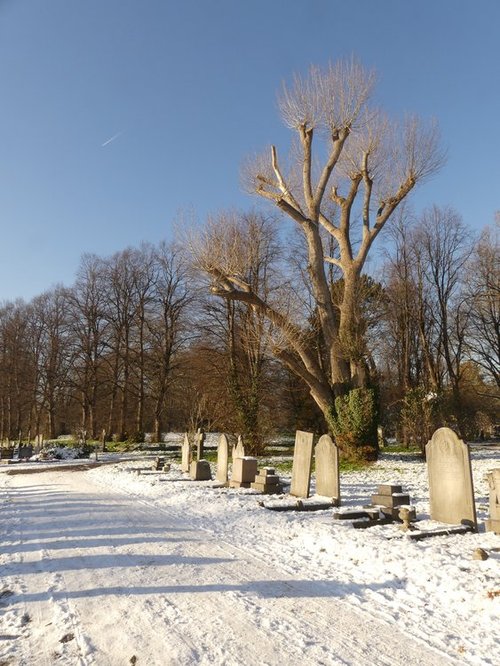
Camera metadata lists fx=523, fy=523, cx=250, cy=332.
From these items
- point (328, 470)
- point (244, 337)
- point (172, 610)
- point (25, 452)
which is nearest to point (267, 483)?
point (328, 470)

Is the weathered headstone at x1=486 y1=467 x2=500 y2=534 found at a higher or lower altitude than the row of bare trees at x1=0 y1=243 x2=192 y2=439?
lower

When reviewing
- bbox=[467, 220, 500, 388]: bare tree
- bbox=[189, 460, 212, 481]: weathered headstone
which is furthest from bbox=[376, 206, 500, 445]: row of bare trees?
bbox=[189, 460, 212, 481]: weathered headstone

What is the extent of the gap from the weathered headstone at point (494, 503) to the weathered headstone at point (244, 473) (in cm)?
706

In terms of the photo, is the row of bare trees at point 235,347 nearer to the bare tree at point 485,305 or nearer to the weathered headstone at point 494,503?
the bare tree at point 485,305

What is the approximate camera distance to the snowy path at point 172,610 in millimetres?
3645

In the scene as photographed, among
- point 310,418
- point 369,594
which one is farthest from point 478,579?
point 310,418

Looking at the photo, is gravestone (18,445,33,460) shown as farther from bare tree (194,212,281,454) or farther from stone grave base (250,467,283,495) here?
stone grave base (250,467,283,495)

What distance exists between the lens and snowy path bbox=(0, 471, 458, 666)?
364 centimetres

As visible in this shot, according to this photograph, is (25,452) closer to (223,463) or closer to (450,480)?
(223,463)

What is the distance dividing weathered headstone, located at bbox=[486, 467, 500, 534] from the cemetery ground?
189mm

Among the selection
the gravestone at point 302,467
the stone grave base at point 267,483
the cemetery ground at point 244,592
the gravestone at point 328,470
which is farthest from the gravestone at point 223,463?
the cemetery ground at point 244,592

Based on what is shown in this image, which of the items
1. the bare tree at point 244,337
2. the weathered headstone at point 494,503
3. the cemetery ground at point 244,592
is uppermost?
the bare tree at point 244,337

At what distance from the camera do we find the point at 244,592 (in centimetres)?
495

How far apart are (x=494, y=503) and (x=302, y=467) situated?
4.72 m
